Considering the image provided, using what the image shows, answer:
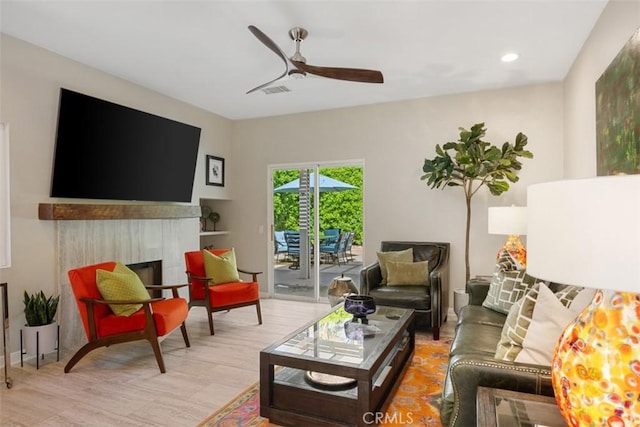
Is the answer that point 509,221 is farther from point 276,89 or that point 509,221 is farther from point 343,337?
point 276,89

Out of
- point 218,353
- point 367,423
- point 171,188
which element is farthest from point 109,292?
point 367,423

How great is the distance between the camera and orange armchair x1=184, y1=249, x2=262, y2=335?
3.83 metres

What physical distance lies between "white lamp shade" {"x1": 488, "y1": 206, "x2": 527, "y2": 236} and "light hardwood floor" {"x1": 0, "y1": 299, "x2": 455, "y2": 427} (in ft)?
4.20

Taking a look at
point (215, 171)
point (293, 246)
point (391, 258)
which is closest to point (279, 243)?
point (293, 246)

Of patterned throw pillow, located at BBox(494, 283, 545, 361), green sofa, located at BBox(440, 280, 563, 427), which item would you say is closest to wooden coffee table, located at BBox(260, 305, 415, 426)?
green sofa, located at BBox(440, 280, 563, 427)

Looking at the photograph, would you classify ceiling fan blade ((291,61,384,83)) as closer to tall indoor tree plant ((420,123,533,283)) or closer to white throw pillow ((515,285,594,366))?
tall indoor tree plant ((420,123,533,283))

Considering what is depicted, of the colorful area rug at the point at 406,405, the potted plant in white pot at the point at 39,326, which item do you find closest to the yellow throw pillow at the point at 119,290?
the potted plant in white pot at the point at 39,326

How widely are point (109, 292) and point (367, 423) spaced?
2.28 meters

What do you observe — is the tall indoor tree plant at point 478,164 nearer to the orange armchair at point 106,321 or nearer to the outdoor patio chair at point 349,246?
the outdoor patio chair at point 349,246

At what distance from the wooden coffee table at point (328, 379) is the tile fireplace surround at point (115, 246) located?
2.41 meters

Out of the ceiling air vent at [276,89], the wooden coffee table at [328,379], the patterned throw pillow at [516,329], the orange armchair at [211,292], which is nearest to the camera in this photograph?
the patterned throw pillow at [516,329]

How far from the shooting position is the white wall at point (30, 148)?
3.05 metres

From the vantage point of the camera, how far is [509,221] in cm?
339

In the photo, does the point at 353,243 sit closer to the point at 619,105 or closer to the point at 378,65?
the point at 378,65
